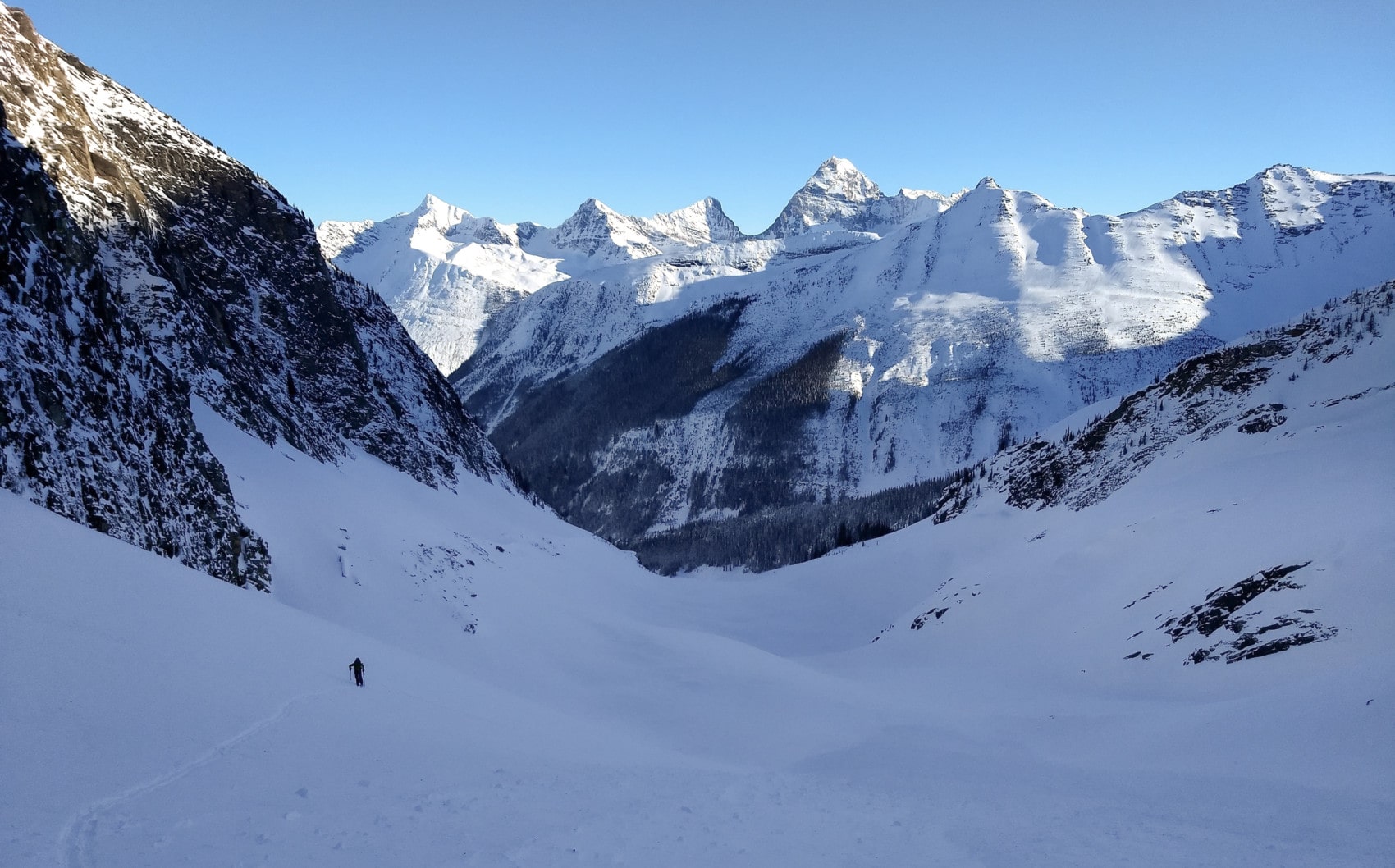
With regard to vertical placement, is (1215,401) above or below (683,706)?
above

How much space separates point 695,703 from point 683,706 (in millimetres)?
636

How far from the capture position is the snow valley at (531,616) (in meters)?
11.8

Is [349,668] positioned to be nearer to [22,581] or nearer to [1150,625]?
[22,581]

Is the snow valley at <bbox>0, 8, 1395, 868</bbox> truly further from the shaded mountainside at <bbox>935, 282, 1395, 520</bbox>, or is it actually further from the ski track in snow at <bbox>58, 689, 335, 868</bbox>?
the shaded mountainside at <bbox>935, 282, 1395, 520</bbox>

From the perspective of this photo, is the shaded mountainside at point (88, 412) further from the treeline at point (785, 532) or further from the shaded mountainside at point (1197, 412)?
the treeline at point (785, 532)

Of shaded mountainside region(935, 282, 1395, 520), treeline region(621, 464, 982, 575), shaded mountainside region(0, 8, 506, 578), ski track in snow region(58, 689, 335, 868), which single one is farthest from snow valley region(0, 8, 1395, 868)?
treeline region(621, 464, 982, 575)

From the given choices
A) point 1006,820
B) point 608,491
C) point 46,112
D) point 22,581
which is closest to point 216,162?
point 46,112

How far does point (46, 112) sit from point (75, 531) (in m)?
31.9

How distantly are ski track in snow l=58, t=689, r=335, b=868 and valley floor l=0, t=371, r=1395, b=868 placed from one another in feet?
0.15

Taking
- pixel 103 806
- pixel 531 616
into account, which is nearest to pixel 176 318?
pixel 531 616

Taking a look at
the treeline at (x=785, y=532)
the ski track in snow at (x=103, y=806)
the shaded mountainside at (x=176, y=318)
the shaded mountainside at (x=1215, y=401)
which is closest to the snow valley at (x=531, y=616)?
the ski track in snow at (x=103, y=806)

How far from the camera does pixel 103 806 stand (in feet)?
30.6

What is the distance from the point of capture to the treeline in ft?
360

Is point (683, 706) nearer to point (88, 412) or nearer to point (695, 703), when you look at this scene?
point (695, 703)
